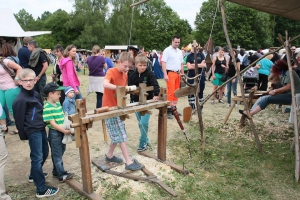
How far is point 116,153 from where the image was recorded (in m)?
3.93

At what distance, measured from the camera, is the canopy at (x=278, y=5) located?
4.04 metres

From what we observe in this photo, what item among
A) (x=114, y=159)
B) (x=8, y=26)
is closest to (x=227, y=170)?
(x=114, y=159)

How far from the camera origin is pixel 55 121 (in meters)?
2.84

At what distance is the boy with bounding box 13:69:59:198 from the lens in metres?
2.60

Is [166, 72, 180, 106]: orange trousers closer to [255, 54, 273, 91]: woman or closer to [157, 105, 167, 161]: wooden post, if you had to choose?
[157, 105, 167, 161]: wooden post

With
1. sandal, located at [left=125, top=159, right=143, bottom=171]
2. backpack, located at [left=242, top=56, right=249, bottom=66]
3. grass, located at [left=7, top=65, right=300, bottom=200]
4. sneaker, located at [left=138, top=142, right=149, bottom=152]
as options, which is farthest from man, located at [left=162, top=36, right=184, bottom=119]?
backpack, located at [left=242, top=56, right=249, bottom=66]

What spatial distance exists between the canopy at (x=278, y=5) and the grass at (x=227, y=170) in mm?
2393

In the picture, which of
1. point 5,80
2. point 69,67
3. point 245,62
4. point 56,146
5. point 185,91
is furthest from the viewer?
point 245,62

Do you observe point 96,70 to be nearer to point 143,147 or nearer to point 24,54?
point 24,54

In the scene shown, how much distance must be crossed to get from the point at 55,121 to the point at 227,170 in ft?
7.99

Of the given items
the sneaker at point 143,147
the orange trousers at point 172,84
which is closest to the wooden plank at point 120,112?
the sneaker at point 143,147

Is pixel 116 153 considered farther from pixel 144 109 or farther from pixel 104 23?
pixel 104 23

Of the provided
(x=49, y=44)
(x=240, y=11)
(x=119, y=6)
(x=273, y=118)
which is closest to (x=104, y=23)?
(x=119, y=6)

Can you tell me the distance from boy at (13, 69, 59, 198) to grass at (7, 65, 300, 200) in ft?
0.94
